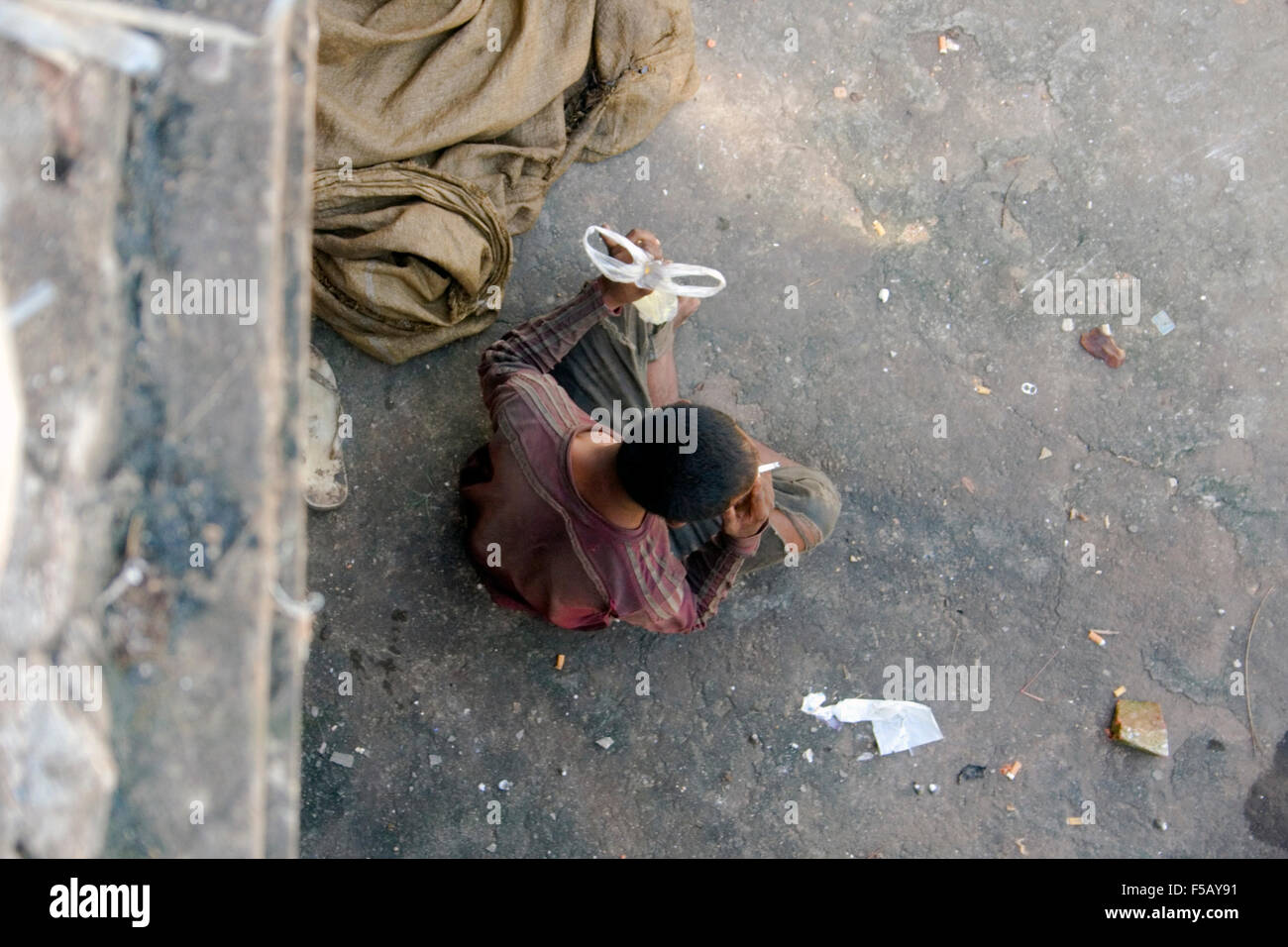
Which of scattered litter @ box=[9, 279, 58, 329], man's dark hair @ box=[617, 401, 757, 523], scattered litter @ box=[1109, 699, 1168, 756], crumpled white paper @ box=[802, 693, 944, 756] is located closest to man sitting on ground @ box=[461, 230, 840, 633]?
man's dark hair @ box=[617, 401, 757, 523]

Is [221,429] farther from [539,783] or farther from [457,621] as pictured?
[539,783]

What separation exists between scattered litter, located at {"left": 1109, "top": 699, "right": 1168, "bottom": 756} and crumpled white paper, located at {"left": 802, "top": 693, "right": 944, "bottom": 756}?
62 cm

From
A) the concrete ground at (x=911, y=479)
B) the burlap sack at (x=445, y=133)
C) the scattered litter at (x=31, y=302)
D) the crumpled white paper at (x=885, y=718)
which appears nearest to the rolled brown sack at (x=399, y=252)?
the burlap sack at (x=445, y=133)

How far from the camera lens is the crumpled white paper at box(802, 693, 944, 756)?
3.10 metres

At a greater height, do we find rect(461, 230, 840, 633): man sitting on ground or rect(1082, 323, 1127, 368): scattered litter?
rect(1082, 323, 1127, 368): scattered litter

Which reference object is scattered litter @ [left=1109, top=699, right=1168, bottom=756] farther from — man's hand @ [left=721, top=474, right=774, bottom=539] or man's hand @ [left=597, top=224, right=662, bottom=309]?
man's hand @ [left=597, top=224, right=662, bottom=309]

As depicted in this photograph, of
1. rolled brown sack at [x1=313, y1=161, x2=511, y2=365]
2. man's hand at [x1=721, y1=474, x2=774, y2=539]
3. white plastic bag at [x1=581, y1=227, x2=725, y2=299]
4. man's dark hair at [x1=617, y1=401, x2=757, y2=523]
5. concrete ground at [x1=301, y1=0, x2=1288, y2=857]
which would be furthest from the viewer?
concrete ground at [x1=301, y1=0, x2=1288, y2=857]

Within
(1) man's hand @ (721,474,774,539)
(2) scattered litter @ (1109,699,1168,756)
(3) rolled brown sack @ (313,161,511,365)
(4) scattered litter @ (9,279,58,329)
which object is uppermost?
(3) rolled brown sack @ (313,161,511,365)

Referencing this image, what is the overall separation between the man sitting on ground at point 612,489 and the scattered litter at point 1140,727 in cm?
127

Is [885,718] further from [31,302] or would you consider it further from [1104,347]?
[31,302]

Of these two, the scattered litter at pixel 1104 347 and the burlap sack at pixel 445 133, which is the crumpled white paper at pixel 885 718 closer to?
the scattered litter at pixel 1104 347

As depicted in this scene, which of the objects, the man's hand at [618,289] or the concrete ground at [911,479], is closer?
the man's hand at [618,289]

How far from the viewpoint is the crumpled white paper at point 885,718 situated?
3.10m

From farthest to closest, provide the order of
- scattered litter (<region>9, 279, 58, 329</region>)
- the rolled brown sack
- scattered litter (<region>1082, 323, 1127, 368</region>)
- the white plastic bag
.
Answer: scattered litter (<region>1082, 323, 1127, 368</region>) → the rolled brown sack → the white plastic bag → scattered litter (<region>9, 279, 58, 329</region>)
